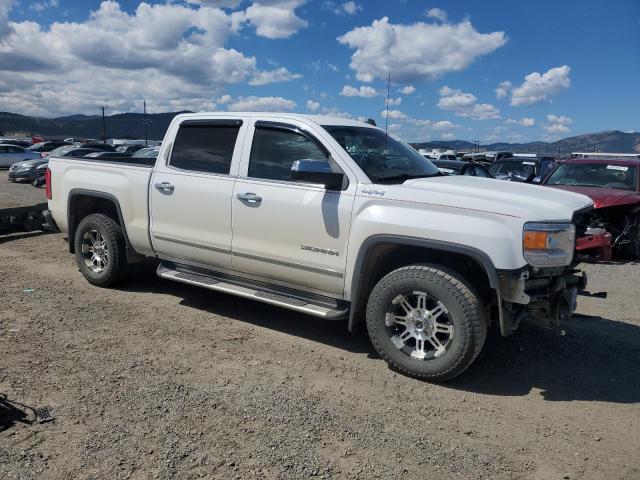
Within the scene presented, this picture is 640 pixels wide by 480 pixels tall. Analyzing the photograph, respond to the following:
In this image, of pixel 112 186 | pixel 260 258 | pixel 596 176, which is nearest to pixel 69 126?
pixel 596 176

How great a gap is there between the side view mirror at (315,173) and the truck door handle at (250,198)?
0.57 m

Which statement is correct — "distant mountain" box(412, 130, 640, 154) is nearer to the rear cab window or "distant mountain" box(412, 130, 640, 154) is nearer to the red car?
the red car

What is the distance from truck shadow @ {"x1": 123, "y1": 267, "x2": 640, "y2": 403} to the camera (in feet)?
13.8

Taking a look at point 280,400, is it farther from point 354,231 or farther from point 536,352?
point 536,352

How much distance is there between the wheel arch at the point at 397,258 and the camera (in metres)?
3.99

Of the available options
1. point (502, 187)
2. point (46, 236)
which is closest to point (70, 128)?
point (46, 236)

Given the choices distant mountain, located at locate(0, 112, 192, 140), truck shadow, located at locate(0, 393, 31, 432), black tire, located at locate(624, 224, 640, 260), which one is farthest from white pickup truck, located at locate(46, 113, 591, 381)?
distant mountain, located at locate(0, 112, 192, 140)

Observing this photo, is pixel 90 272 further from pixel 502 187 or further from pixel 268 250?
pixel 502 187

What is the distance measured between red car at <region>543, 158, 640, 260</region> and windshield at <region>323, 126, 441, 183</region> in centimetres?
416

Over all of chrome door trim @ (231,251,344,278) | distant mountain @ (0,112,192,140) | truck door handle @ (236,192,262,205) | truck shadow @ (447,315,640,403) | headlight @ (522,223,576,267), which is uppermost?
distant mountain @ (0,112,192,140)

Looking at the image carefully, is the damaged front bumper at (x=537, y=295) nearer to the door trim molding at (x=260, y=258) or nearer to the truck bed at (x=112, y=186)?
the door trim molding at (x=260, y=258)

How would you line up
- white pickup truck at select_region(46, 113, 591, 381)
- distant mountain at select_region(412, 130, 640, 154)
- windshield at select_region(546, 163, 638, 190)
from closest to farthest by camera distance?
white pickup truck at select_region(46, 113, 591, 381) → windshield at select_region(546, 163, 638, 190) → distant mountain at select_region(412, 130, 640, 154)

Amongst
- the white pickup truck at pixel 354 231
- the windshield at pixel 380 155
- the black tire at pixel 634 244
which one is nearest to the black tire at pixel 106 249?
the white pickup truck at pixel 354 231

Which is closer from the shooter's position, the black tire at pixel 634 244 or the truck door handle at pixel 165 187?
the truck door handle at pixel 165 187
